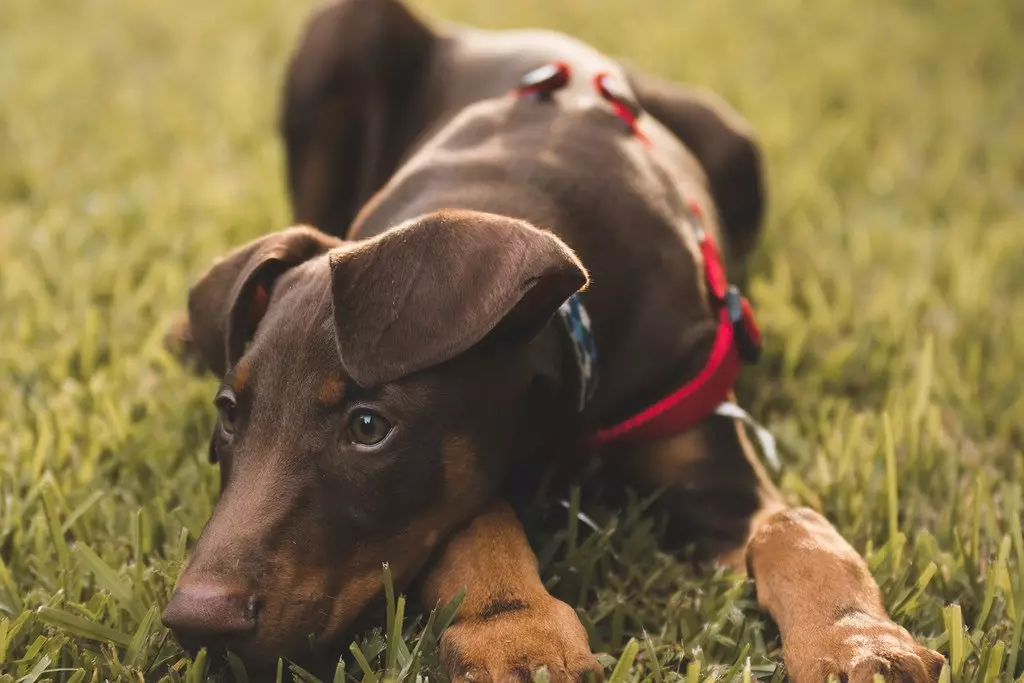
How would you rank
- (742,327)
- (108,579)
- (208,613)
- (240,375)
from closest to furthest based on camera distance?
(208,613), (240,375), (108,579), (742,327)

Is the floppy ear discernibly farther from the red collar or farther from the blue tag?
the red collar

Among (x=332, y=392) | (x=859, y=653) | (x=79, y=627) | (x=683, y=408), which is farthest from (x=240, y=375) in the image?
(x=859, y=653)

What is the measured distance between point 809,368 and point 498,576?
1.91 metres

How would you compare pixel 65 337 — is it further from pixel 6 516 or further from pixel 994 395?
pixel 994 395

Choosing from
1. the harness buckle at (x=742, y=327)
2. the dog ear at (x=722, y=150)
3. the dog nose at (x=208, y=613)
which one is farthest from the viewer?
the dog ear at (x=722, y=150)

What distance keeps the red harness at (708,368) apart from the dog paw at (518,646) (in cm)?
73

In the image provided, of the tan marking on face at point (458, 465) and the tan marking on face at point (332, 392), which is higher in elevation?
the tan marking on face at point (332, 392)

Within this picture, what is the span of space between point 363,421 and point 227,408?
375mm

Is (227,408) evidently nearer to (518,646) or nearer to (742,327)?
(518,646)

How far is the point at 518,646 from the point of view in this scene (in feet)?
7.64

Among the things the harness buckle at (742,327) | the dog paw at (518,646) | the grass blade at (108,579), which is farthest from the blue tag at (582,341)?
the grass blade at (108,579)

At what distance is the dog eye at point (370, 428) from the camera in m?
2.43

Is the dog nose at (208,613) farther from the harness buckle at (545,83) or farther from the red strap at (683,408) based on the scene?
the harness buckle at (545,83)

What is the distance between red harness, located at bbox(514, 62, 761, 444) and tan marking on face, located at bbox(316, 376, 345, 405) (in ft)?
2.94
